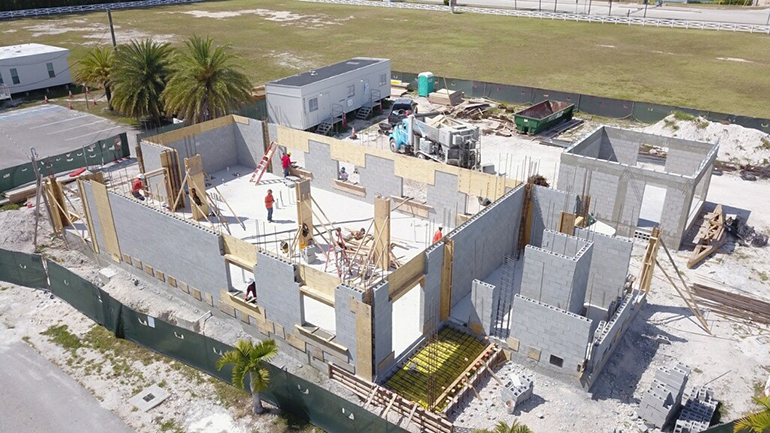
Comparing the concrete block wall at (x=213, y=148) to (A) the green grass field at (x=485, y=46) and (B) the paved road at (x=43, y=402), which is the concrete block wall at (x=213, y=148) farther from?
(A) the green grass field at (x=485, y=46)

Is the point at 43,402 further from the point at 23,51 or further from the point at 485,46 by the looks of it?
the point at 485,46

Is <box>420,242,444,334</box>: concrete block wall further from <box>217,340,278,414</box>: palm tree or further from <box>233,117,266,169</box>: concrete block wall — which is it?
<box>233,117,266,169</box>: concrete block wall

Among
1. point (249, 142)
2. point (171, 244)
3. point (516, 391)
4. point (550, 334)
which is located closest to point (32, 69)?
point (249, 142)

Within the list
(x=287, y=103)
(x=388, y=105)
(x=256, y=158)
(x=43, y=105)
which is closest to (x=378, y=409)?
(x=256, y=158)

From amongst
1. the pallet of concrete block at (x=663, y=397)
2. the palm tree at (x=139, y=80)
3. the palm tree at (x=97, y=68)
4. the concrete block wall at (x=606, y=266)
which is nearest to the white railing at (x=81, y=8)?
the palm tree at (x=97, y=68)

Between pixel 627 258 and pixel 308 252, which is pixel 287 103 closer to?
pixel 308 252

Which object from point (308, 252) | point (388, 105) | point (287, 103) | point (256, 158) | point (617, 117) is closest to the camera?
point (308, 252)
